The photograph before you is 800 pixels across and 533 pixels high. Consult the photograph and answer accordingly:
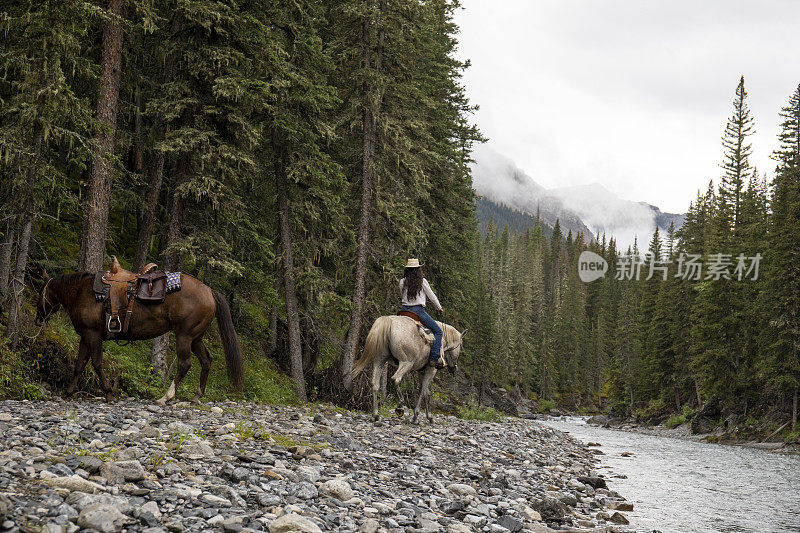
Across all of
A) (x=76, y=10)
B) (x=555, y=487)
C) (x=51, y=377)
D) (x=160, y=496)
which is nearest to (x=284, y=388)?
(x=51, y=377)

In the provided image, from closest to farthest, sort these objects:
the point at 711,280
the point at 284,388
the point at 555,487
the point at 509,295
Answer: the point at 555,487, the point at 284,388, the point at 711,280, the point at 509,295

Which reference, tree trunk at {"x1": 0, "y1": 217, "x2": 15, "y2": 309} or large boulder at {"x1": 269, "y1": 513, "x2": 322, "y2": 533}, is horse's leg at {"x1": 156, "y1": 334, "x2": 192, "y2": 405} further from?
large boulder at {"x1": 269, "y1": 513, "x2": 322, "y2": 533}

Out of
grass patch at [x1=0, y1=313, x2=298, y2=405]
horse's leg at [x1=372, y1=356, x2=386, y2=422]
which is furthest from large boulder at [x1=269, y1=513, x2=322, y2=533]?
horse's leg at [x1=372, y1=356, x2=386, y2=422]

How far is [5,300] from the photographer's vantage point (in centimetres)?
1123

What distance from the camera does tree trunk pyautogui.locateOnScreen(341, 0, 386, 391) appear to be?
63.6 ft

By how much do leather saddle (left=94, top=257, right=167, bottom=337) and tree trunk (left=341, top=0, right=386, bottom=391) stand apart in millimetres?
9477

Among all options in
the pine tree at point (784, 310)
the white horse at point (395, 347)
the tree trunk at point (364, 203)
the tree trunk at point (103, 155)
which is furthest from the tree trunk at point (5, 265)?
the pine tree at point (784, 310)

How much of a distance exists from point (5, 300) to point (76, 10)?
610 cm

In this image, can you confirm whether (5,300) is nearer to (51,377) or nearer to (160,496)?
(51,377)

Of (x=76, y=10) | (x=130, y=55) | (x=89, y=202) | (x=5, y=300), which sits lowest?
(x=5, y=300)

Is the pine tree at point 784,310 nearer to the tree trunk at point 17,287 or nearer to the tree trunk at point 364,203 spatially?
the tree trunk at point 364,203

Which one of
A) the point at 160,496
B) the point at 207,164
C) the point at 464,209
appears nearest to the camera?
the point at 160,496

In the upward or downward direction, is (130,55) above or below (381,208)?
above

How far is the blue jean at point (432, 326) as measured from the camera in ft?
42.7
